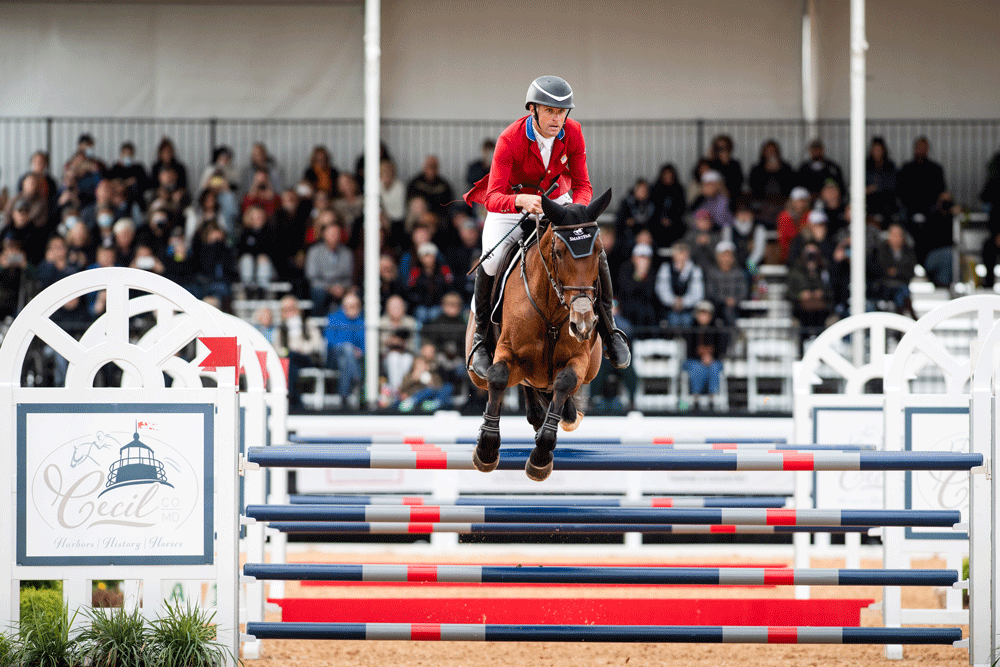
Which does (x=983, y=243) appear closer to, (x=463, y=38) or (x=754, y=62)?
(x=754, y=62)

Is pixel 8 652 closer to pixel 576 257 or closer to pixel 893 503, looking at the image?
pixel 576 257

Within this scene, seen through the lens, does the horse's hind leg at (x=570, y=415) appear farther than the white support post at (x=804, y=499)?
No

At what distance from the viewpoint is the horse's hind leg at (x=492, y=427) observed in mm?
4781

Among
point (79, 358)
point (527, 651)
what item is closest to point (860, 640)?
point (527, 651)

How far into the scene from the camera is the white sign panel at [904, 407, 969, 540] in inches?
245

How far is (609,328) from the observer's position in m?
5.41

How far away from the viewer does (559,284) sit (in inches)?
190

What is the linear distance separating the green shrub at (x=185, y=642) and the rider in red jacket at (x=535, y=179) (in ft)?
5.90

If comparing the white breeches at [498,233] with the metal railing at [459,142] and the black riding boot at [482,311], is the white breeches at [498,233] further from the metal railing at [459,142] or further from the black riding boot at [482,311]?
A: the metal railing at [459,142]

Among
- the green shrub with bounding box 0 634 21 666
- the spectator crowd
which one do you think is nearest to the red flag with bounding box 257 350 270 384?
the green shrub with bounding box 0 634 21 666

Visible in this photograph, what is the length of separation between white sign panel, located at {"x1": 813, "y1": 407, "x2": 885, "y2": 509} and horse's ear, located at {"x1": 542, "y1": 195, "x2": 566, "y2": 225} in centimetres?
378

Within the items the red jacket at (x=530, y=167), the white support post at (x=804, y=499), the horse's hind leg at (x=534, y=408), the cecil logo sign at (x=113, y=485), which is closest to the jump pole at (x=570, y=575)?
the cecil logo sign at (x=113, y=485)

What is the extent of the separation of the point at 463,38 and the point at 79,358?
13354 millimetres

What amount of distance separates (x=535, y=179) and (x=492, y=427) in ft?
4.46
